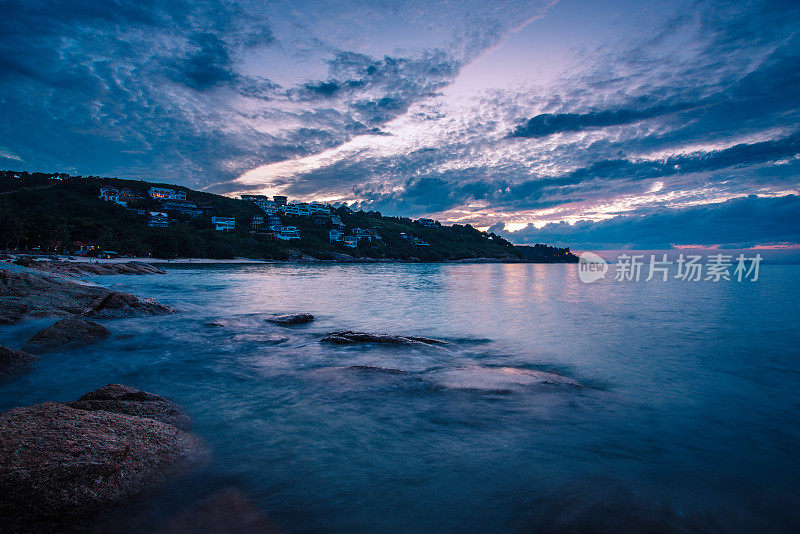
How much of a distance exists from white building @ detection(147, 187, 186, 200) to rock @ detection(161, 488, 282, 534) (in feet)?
418

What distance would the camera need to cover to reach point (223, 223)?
99125 millimetres

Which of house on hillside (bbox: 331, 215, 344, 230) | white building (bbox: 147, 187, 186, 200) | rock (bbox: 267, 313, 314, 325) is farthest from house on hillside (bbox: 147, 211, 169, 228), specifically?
rock (bbox: 267, 313, 314, 325)

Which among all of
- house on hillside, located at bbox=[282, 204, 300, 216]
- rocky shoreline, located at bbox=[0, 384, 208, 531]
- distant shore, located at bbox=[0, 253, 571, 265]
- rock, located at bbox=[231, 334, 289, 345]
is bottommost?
distant shore, located at bbox=[0, 253, 571, 265]

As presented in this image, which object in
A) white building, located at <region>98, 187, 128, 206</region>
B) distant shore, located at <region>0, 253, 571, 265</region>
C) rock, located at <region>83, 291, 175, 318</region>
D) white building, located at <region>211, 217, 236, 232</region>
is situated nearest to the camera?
rock, located at <region>83, 291, 175, 318</region>

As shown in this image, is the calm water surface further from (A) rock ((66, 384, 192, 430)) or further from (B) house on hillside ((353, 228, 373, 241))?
(B) house on hillside ((353, 228, 373, 241))

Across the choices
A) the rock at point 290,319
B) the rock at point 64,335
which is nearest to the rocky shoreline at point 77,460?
the rock at point 64,335

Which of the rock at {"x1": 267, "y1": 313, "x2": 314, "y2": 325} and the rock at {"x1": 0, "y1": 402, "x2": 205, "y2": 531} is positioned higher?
the rock at {"x1": 0, "y1": 402, "x2": 205, "y2": 531}

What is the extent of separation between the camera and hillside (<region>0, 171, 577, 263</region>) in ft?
188

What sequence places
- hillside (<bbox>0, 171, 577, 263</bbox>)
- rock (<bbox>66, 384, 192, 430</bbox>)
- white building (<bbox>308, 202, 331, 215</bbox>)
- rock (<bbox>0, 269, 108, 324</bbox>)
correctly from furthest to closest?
white building (<bbox>308, 202, 331, 215</bbox>) → hillside (<bbox>0, 171, 577, 263</bbox>) → rock (<bbox>0, 269, 108, 324</bbox>) → rock (<bbox>66, 384, 192, 430</bbox>)

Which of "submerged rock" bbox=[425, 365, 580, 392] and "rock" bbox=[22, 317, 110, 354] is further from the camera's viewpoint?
"rock" bbox=[22, 317, 110, 354]

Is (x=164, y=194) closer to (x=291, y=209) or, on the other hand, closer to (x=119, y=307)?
(x=291, y=209)

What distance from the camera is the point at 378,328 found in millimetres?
16266

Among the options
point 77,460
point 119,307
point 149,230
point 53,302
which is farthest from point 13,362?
Result: point 149,230

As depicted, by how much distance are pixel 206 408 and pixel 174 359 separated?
13.7 feet
